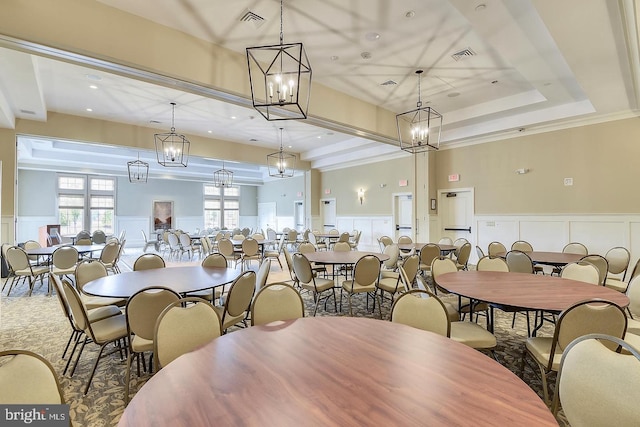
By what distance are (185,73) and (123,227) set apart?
38.4 ft

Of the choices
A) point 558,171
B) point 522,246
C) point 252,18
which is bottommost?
point 522,246

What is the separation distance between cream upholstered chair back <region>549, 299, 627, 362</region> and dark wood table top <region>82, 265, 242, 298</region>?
113 inches

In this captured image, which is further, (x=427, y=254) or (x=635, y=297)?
(x=427, y=254)

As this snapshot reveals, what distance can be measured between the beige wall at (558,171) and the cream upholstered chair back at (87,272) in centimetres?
819

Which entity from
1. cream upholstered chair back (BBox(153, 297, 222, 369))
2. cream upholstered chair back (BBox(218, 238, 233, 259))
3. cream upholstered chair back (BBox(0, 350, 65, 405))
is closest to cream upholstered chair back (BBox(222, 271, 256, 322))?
cream upholstered chair back (BBox(153, 297, 222, 369))

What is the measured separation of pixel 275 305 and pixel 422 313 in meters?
1.11

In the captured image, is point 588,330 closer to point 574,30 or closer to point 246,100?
point 574,30

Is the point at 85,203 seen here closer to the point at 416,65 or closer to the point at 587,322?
the point at 416,65

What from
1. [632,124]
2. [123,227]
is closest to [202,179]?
[123,227]

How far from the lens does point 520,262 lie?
176 inches

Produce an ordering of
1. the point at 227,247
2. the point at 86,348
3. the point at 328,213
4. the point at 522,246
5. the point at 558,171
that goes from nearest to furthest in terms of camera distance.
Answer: the point at 86,348, the point at 522,246, the point at 558,171, the point at 227,247, the point at 328,213

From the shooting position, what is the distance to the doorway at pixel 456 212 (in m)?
8.27

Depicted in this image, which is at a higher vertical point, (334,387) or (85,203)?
(85,203)

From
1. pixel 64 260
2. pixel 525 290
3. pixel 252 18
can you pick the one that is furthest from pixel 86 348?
pixel 525 290
